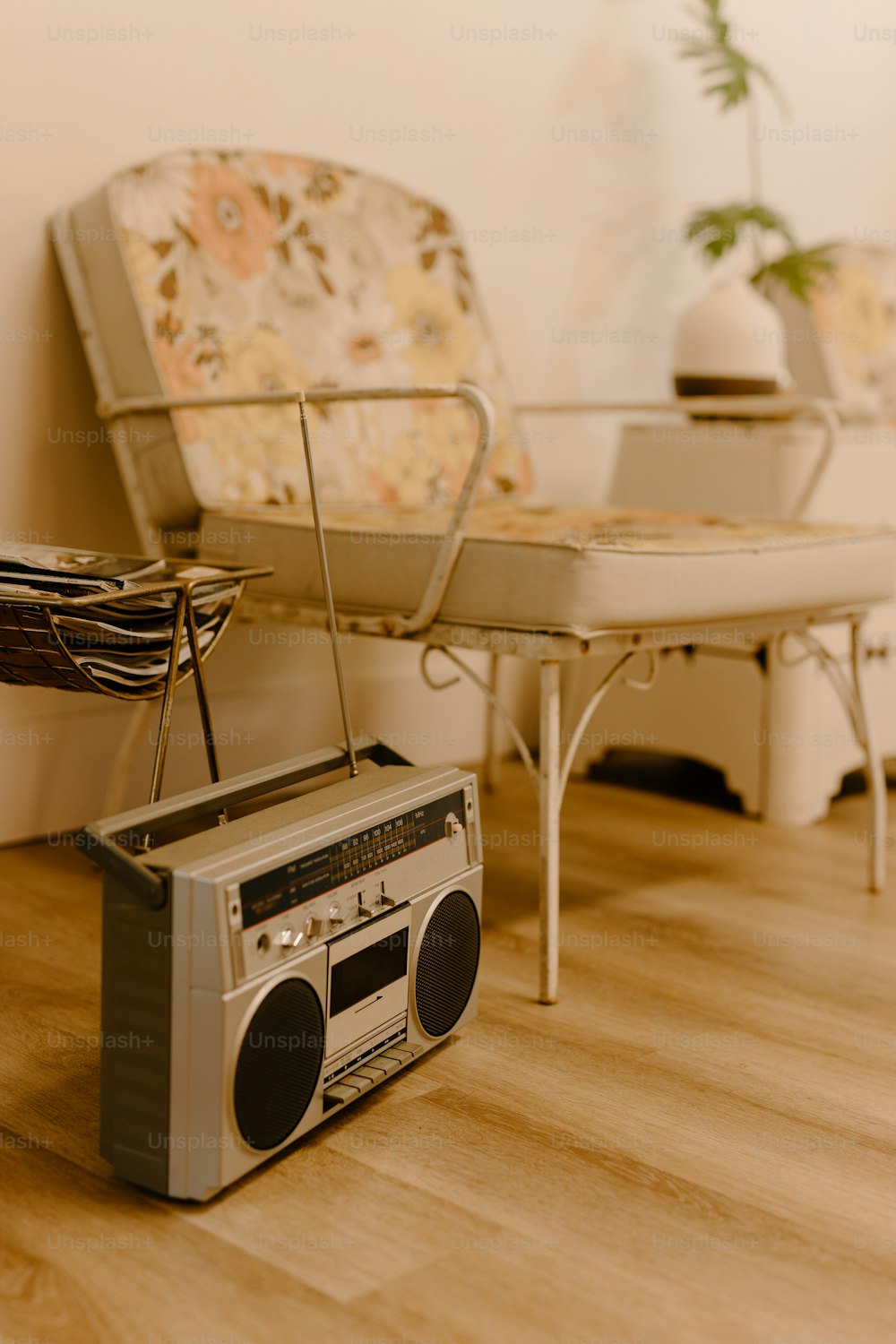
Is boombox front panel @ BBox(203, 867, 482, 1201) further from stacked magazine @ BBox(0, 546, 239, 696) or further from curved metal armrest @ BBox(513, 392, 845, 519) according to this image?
curved metal armrest @ BBox(513, 392, 845, 519)

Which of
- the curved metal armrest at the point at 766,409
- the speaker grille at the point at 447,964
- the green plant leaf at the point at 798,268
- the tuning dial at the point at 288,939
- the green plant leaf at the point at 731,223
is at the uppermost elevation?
the green plant leaf at the point at 731,223

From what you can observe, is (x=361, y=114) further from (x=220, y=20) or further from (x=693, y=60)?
(x=693, y=60)

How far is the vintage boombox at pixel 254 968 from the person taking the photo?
948 millimetres

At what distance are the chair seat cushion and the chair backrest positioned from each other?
10cm

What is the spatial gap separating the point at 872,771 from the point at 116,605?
108 cm

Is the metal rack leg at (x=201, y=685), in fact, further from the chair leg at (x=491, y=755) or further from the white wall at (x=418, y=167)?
the chair leg at (x=491, y=755)

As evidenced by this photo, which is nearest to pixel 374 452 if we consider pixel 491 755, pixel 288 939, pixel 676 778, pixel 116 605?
pixel 491 755

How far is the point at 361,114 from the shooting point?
2170 millimetres

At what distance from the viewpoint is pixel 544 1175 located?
1058 mm

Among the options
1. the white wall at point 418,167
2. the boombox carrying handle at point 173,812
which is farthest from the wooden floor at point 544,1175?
the white wall at point 418,167

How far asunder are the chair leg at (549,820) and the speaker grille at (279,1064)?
40 cm

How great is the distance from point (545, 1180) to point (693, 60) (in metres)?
2.38

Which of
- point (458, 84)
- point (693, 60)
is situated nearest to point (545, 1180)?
point (458, 84)

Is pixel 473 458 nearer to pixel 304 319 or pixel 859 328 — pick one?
pixel 304 319
